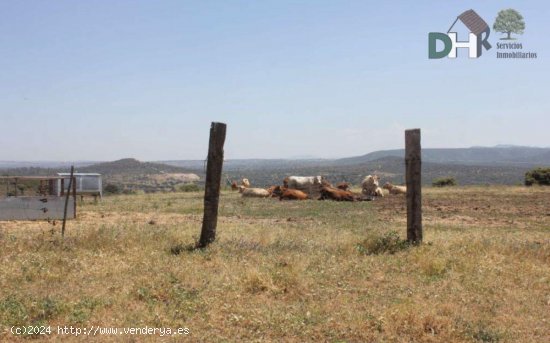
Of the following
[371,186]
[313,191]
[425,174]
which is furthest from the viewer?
[425,174]

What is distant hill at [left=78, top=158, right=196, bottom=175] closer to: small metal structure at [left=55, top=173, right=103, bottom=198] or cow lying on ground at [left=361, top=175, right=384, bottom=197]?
small metal structure at [left=55, top=173, right=103, bottom=198]

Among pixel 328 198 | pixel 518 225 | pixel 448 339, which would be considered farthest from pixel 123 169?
pixel 448 339

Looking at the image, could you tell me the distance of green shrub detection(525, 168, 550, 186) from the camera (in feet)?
117

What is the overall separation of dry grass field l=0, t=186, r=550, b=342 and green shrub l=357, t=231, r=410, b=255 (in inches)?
1.0

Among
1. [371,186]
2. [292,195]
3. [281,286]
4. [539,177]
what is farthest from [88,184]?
[539,177]

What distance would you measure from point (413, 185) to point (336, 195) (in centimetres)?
1362

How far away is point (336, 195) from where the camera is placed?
24031mm

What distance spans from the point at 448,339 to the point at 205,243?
547 centimetres

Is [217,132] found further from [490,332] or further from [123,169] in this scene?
[123,169]

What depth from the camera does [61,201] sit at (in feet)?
53.3

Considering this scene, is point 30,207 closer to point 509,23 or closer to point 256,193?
point 256,193

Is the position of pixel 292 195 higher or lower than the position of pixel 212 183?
lower

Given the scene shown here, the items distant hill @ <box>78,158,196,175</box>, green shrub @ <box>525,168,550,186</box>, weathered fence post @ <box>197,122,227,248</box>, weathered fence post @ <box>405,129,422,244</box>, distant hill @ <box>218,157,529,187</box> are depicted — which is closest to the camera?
weathered fence post @ <box>197,122,227,248</box>

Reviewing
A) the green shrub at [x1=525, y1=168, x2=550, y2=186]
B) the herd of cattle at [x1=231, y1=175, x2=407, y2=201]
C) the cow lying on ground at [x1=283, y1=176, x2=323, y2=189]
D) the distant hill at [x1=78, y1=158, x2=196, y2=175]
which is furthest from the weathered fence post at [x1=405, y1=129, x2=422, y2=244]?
the distant hill at [x1=78, y1=158, x2=196, y2=175]
